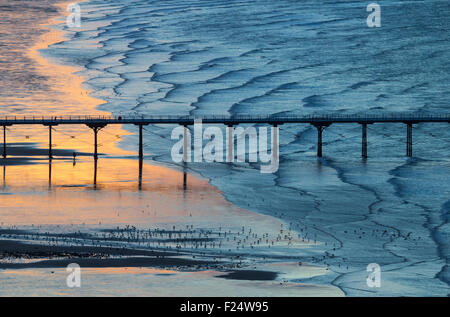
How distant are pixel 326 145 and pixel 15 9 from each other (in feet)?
361

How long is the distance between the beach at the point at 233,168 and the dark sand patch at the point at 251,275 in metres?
0.07

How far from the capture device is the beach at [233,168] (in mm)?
38688

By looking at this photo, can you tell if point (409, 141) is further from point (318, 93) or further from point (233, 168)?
point (318, 93)

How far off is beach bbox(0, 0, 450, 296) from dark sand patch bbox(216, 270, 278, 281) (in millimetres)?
67

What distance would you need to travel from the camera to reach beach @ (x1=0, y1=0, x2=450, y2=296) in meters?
38.7

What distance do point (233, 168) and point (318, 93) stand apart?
38.7 m
